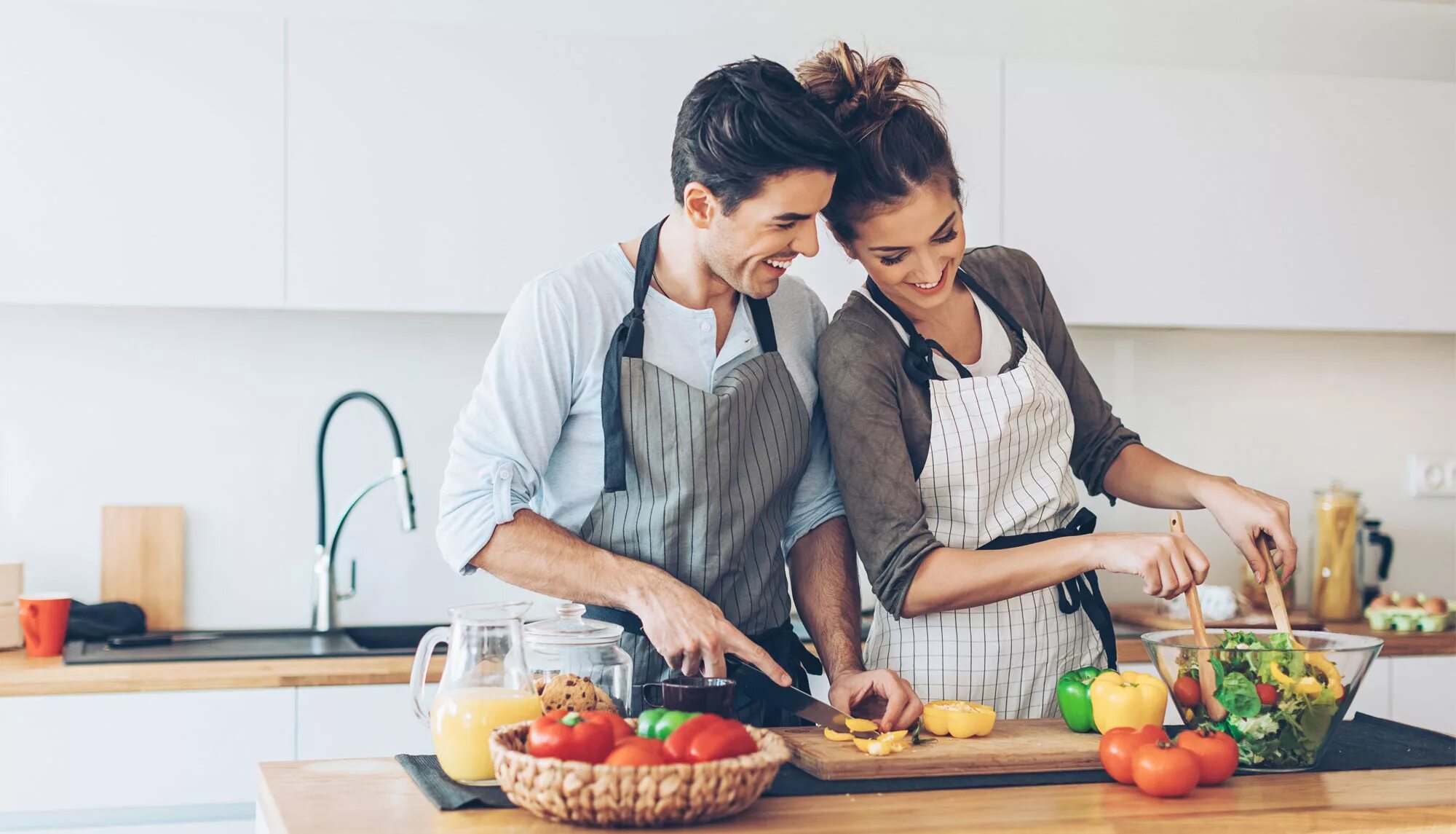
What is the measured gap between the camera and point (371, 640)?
2.81 metres

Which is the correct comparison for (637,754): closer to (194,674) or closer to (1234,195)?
(194,674)

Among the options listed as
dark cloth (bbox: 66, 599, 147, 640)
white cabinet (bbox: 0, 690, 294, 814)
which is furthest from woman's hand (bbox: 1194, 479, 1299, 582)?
dark cloth (bbox: 66, 599, 147, 640)

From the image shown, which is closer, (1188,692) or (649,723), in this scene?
(649,723)

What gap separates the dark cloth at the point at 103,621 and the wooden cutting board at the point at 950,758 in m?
1.71

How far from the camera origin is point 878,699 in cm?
156

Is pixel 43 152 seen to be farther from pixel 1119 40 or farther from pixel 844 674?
pixel 1119 40

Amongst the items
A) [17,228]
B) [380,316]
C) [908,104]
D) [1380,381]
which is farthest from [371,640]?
[1380,381]

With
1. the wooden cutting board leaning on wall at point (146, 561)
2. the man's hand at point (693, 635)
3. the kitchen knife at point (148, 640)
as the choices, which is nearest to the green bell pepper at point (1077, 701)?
the man's hand at point (693, 635)

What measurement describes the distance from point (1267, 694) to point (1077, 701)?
208 mm

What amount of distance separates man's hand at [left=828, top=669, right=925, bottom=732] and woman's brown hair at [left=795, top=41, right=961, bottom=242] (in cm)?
57

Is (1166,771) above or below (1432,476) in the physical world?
below

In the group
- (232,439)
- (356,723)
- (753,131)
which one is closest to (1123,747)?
(753,131)

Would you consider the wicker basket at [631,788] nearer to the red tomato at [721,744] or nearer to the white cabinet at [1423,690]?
the red tomato at [721,744]

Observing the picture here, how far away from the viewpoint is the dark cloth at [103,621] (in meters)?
2.56
